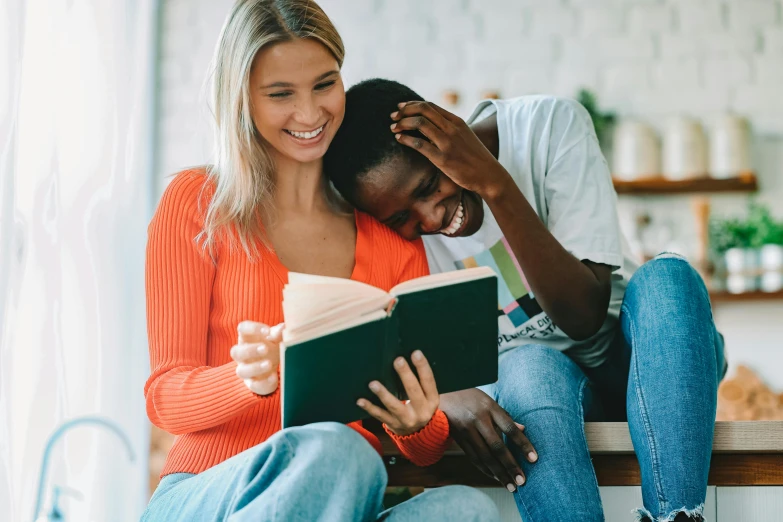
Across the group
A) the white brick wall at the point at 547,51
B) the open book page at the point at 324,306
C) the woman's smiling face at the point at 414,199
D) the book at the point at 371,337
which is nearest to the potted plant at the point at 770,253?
the white brick wall at the point at 547,51

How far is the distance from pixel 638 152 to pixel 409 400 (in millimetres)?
2671

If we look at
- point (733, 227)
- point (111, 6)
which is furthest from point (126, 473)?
point (733, 227)

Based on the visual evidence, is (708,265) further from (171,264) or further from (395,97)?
(171,264)

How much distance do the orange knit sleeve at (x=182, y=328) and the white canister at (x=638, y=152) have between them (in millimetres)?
2516

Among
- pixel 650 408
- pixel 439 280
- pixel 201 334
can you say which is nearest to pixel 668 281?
pixel 650 408

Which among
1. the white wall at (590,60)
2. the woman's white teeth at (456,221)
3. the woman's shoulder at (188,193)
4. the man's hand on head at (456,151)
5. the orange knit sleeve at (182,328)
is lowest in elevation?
the orange knit sleeve at (182,328)

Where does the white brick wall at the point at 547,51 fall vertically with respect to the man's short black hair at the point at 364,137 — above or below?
above

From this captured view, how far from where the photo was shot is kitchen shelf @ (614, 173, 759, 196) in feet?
11.0

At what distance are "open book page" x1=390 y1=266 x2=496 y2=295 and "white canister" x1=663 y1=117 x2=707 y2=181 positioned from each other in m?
2.64

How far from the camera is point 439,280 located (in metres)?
0.98

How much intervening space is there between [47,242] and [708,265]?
8.15 ft

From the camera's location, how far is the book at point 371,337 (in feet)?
2.98

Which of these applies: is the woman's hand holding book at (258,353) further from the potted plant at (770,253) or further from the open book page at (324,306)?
the potted plant at (770,253)

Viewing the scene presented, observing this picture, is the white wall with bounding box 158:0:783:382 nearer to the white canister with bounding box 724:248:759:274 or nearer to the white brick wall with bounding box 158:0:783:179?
the white brick wall with bounding box 158:0:783:179
